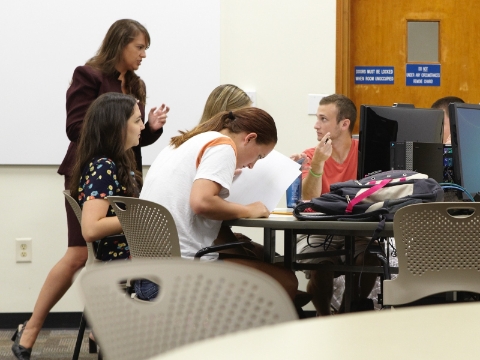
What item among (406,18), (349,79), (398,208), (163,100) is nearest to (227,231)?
(398,208)

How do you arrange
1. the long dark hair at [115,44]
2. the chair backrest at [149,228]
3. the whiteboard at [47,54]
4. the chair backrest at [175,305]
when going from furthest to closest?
the whiteboard at [47,54] → the long dark hair at [115,44] → the chair backrest at [149,228] → the chair backrest at [175,305]

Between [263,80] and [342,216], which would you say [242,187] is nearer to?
[342,216]

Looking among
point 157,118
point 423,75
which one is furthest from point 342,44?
point 157,118

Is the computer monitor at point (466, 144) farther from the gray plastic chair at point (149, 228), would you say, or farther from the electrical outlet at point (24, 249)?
the electrical outlet at point (24, 249)

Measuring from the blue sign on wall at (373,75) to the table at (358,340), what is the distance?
3.84 meters

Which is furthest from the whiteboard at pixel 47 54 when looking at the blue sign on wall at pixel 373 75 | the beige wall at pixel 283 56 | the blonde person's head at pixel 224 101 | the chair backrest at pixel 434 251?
the chair backrest at pixel 434 251

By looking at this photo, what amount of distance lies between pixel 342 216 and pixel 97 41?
7.90 ft

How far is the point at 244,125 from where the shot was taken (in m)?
2.77

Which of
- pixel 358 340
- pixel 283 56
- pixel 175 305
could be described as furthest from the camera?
pixel 283 56

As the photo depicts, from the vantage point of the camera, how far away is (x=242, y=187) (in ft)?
9.16

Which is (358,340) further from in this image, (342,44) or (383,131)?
(342,44)

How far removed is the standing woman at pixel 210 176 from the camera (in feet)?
8.25

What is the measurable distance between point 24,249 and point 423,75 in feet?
8.75

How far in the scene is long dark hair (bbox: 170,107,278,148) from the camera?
2758 mm
